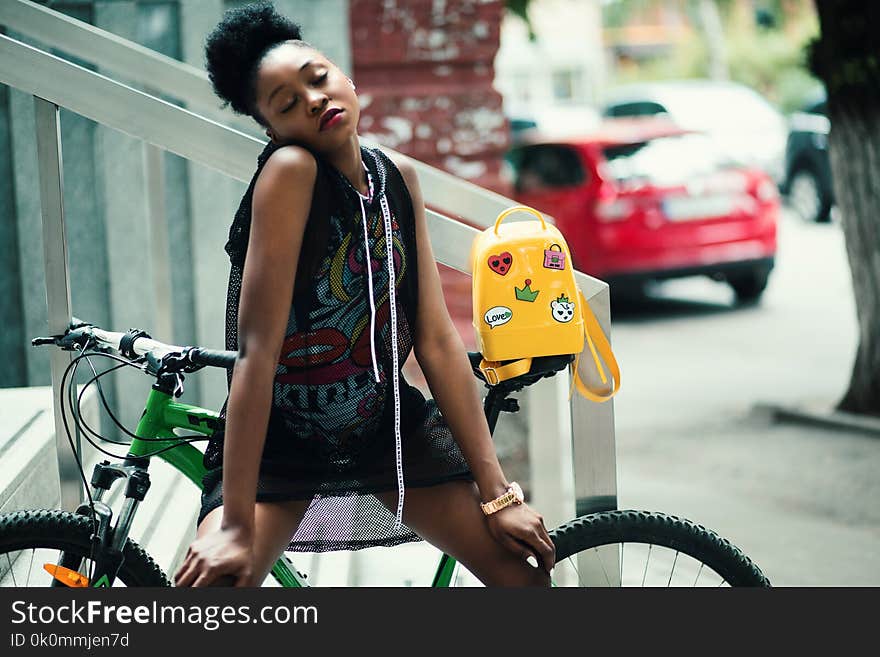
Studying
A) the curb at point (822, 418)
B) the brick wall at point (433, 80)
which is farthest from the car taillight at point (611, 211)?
the brick wall at point (433, 80)

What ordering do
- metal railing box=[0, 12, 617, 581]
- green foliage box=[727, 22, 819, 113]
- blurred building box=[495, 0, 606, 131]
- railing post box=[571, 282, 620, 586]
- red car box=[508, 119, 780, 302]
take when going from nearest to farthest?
metal railing box=[0, 12, 617, 581]
railing post box=[571, 282, 620, 586]
red car box=[508, 119, 780, 302]
green foliage box=[727, 22, 819, 113]
blurred building box=[495, 0, 606, 131]

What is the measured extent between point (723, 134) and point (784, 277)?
22.5ft

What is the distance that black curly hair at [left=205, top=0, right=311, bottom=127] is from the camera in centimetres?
202

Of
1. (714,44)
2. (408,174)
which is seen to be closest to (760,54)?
(714,44)

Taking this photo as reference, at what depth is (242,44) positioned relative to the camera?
2.02 metres

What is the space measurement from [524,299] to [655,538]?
54 centimetres

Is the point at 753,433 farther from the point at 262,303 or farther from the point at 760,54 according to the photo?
the point at 760,54

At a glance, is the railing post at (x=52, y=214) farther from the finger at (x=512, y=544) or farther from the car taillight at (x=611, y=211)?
the car taillight at (x=611, y=211)

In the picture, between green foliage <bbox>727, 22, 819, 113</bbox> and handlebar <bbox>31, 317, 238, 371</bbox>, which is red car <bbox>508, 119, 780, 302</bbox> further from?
green foliage <bbox>727, 22, 819, 113</bbox>

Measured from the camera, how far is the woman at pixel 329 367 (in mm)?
1958

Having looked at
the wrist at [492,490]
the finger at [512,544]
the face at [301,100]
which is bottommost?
the finger at [512,544]

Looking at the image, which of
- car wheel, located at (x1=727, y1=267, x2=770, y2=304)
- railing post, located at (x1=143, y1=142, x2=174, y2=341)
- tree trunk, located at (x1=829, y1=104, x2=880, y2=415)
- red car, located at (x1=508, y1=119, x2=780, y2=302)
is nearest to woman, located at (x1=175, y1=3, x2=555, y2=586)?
railing post, located at (x1=143, y1=142, x2=174, y2=341)

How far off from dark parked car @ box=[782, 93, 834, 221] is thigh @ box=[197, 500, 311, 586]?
14247 mm

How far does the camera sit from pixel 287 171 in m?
1.95
